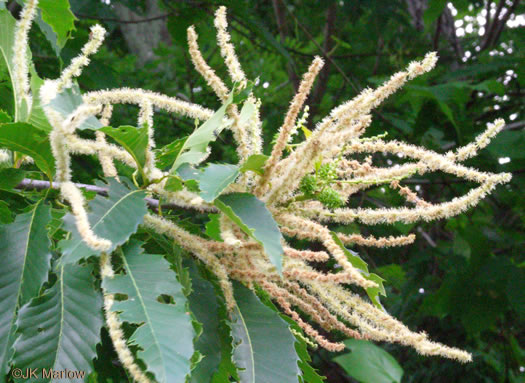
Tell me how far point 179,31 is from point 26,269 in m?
2.86

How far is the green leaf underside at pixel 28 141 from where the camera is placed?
3.76 feet

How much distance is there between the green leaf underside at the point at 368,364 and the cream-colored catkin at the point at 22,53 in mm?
2472

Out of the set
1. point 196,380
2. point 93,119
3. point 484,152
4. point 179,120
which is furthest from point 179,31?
point 196,380

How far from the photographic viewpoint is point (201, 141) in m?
1.19

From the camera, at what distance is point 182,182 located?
1164 millimetres

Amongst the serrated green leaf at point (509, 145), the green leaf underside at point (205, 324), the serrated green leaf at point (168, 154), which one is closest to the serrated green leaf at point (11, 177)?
the serrated green leaf at point (168, 154)

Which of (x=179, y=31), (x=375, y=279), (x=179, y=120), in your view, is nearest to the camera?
(x=375, y=279)

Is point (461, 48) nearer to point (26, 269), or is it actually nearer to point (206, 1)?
point (206, 1)

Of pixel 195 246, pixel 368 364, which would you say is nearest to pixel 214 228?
pixel 195 246

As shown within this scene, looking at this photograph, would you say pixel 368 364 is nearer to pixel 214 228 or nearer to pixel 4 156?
pixel 214 228

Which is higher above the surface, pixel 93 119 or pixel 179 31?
pixel 179 31

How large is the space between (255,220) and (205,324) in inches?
11.2

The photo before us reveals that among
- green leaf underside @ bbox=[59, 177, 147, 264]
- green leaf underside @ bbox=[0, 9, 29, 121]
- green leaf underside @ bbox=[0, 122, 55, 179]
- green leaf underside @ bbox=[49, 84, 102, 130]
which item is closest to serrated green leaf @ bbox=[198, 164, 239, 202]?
green leaf underside @ bbox=[59, 177, 147, 264]

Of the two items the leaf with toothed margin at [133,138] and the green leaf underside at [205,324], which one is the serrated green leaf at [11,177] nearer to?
the leaf with toothed margin at [133,138]
